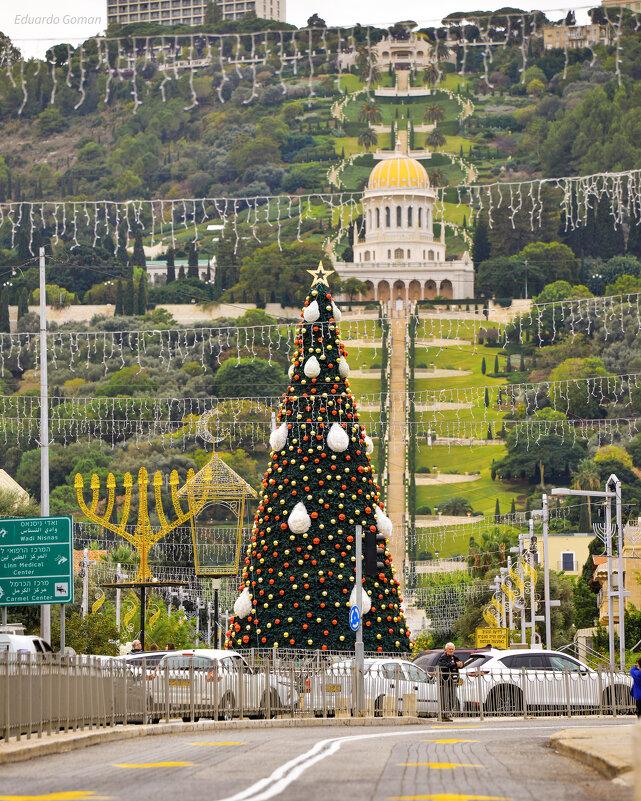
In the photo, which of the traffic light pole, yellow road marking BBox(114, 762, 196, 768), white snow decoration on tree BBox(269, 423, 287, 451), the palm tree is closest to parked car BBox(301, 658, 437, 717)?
the traffic light pole

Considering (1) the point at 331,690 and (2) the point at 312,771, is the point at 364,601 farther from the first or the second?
(2) the point at 312,771

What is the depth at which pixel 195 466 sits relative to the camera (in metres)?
135

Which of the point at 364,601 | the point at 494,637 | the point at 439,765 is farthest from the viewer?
the point at 494,637

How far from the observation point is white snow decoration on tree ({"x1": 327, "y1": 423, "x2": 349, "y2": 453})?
128 ft

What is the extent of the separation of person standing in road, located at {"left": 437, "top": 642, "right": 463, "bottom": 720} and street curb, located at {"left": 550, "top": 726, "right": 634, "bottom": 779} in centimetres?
863

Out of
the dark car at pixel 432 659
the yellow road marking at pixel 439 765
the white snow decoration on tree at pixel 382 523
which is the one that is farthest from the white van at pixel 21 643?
the white snow decoration on tree at pixel 382 523

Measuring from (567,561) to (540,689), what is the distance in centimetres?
8113

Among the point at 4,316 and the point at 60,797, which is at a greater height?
the point at 4,316

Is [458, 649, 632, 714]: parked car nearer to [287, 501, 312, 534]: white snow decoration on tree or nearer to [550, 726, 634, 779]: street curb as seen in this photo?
[287, 501, 312, 534]: white snow decoration on tree

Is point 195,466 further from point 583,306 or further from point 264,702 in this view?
point 264,702

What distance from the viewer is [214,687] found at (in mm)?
30141

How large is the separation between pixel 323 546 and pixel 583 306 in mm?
145053

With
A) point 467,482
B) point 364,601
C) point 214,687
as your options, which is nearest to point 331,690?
point 214,687

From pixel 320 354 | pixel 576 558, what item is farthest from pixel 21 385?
pixel 320 354
